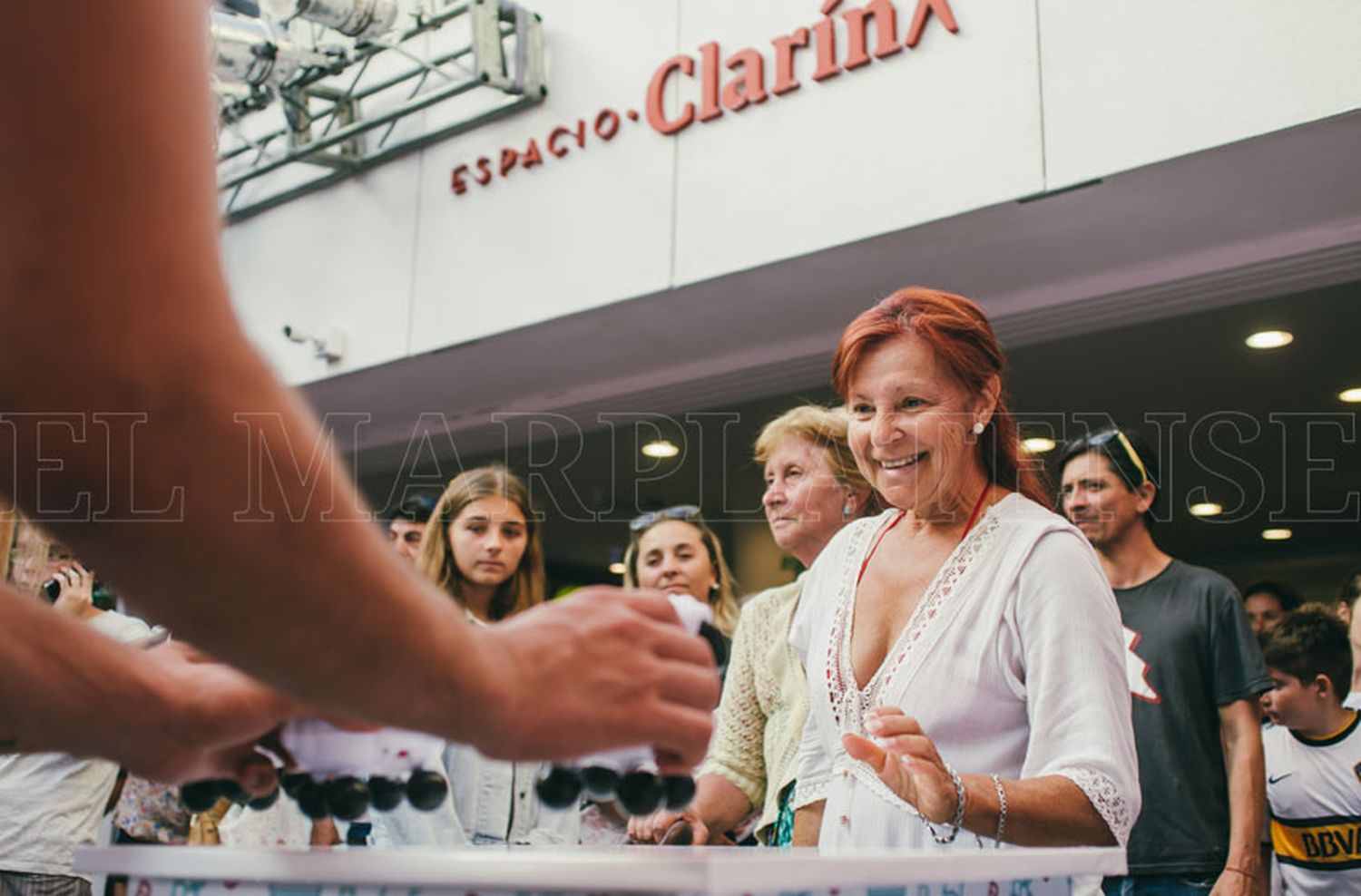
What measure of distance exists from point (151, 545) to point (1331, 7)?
3852mm

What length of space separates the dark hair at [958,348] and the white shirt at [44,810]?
87.1 inches

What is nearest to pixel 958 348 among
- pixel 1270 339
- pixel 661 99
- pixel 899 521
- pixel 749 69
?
pixel 899 521

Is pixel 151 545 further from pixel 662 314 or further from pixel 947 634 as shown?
pixel 662 314

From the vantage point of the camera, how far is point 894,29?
443 centimetres

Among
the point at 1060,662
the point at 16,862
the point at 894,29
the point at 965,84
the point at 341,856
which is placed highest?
the point at 894,29

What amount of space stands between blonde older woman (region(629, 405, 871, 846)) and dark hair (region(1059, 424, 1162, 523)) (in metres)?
0.77

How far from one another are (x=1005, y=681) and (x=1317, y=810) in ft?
7.43

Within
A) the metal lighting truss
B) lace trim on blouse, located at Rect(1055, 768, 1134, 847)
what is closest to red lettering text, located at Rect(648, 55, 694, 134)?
the metal lighting truss

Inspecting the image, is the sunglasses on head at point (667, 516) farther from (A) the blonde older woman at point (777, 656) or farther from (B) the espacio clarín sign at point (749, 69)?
(B) the espacio clarín sign at point (749, 69)

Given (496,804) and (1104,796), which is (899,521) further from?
(496,804)

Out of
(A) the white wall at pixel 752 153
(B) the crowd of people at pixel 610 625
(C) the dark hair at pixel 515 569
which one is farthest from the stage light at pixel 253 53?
(C) the dark hair at pixel 515 569

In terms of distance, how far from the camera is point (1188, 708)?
289cm

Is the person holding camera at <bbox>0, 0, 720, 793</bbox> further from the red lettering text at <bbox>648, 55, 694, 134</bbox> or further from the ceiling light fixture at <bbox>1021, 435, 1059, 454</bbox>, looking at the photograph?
the ceiling light fixture at <bbox>1021, 435, 1059, 454</bbox>

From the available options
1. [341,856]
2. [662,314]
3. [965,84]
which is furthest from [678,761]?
[662,314]
